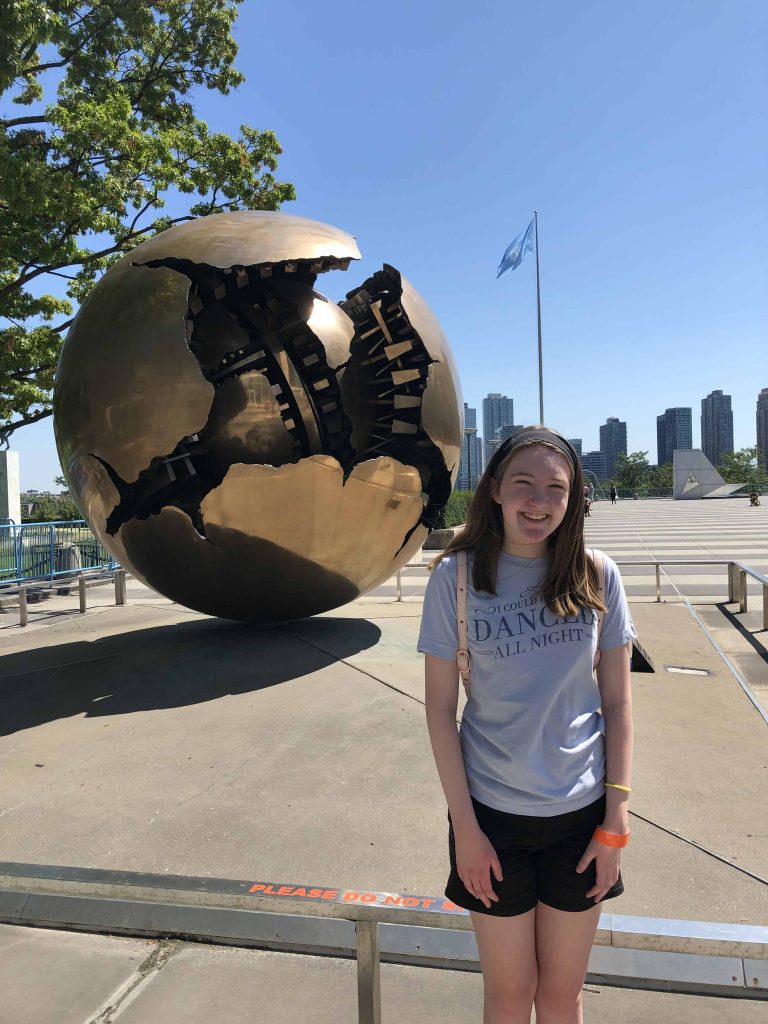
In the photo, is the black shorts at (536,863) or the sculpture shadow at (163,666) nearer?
the black shorts at (536,863)

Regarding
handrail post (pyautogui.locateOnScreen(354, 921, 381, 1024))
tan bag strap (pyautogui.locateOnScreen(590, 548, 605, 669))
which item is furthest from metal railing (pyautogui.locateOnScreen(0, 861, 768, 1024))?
tan bag strap (pyautogui.locateOnScreen(590, 548, 605, 669))

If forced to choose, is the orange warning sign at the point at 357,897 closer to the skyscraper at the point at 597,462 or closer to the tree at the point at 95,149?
the tree at the point at 95,149

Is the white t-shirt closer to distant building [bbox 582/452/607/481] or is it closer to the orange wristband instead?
the orange wristband

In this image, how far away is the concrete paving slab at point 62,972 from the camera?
2.35 m

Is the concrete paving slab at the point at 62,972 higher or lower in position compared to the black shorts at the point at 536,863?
lower

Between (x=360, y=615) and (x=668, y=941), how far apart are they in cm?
694

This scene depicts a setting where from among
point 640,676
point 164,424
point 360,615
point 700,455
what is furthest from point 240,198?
point 700,455

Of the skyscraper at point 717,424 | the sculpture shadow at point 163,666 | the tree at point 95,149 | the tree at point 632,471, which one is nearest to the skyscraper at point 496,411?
the tree at point 632,471

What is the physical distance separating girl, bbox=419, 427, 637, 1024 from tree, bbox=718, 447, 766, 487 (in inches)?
3827

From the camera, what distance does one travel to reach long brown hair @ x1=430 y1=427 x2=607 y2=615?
181 centimetres

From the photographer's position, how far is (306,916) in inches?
67.2

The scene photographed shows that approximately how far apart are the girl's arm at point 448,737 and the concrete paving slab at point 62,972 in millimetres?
1587

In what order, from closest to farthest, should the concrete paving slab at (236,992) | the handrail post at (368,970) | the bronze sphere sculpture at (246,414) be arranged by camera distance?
the handrail post at (368,970) < the concrete paving slab at (236,992) < the bronze sphere sculpture at (246,414)

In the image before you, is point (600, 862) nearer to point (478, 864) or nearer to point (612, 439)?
point (478, 864)
